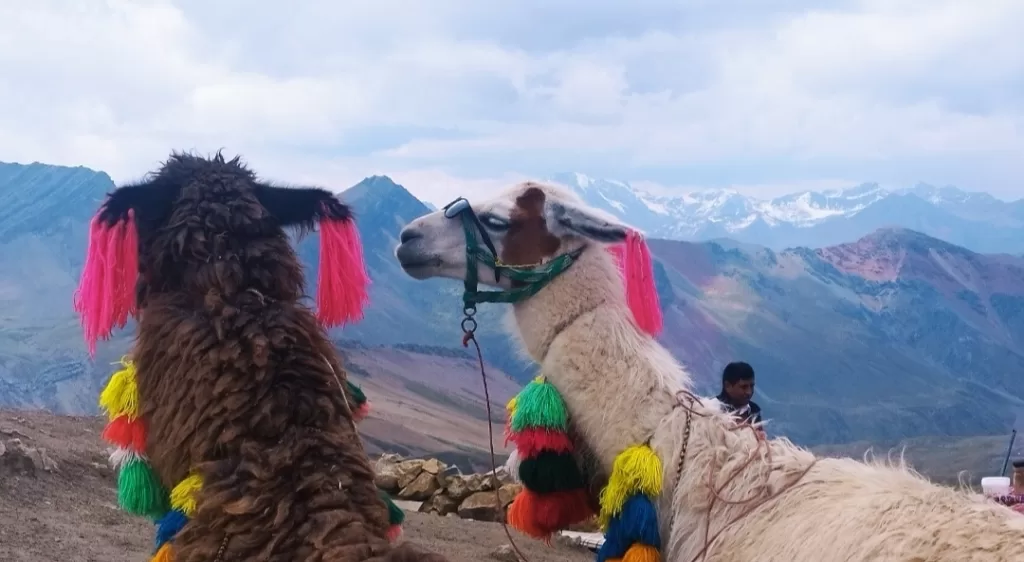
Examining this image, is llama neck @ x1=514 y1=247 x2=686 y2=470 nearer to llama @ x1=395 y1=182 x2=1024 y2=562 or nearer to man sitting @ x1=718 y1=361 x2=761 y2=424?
llama @ x1=395 y1=182 x2=1024 y2=562

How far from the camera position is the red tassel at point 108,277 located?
229 centimetres

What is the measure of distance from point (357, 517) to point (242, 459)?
0.98ft

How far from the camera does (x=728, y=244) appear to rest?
76.7 feet

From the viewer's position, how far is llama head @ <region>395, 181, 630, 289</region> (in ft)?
9.71

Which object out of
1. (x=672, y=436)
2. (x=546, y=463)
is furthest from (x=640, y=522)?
(x=546, y=463)

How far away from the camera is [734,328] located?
18.4 meters

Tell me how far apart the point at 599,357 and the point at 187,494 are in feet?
4.49

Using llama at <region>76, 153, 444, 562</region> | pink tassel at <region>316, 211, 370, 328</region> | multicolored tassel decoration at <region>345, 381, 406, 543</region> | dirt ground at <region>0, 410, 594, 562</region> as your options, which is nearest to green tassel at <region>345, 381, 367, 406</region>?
multicolored tassel decoration at <region>345, 381, 406, 543</region>

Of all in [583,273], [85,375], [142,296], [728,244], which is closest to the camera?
[142,296]

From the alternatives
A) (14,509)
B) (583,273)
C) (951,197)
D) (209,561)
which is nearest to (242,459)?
(209,561)

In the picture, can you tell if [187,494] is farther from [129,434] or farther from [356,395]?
[356,395]

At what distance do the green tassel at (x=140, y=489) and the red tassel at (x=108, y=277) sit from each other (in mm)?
432

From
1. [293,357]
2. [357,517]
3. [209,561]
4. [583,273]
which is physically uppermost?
[583,273]

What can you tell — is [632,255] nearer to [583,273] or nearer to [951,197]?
[583,273]
